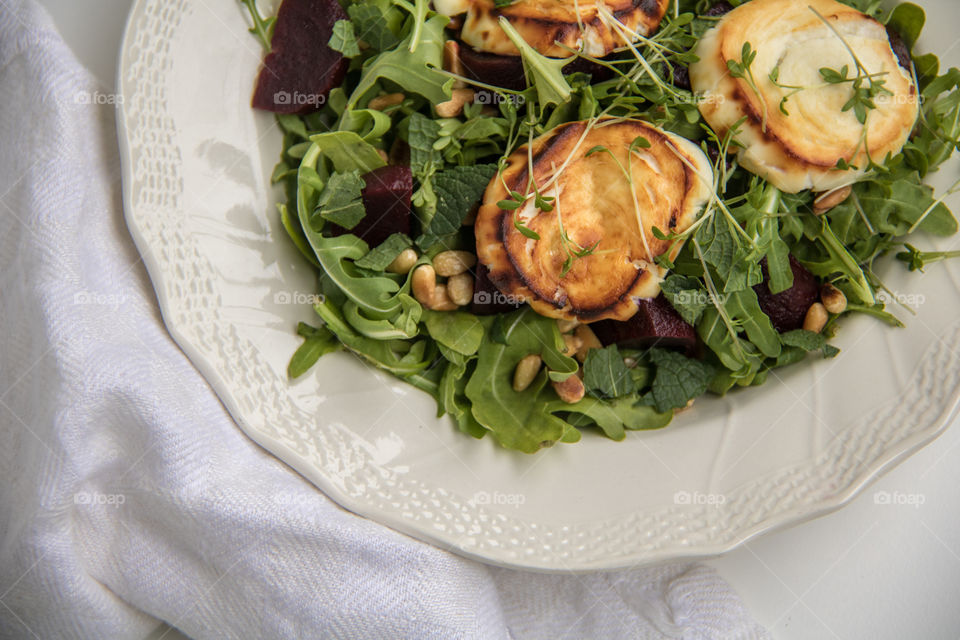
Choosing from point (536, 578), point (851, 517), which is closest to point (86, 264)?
point (536, 578)

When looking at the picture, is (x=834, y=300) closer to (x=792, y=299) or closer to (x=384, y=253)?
(x=792, y=299)

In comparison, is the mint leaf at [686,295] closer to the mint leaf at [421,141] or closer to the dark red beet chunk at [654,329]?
the dark red beet chunk at [654,329]

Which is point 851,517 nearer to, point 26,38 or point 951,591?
point 951,591

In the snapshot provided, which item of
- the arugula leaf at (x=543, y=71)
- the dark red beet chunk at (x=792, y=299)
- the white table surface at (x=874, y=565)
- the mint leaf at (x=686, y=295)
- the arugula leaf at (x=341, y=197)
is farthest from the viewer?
the white table surface at (x=874, y=565)

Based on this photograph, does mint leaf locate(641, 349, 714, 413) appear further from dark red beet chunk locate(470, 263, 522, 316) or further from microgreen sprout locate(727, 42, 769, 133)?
microgreen sprout locate(727, 42, 769, 133)

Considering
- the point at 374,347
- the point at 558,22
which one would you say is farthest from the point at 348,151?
the point at 558,22

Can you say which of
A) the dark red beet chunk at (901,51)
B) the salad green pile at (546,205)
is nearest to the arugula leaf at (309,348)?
the salad green pile at (546,205)
